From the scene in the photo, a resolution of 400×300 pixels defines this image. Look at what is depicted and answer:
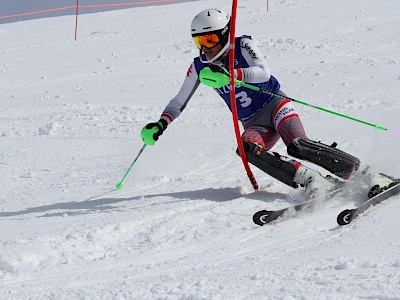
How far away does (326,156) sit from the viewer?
16.1 ft

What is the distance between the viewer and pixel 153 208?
4953 millimetres

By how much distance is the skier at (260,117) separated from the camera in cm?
488

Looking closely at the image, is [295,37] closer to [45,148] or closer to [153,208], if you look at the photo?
[45,148]

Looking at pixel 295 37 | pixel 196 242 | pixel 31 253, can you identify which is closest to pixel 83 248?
pixel 31 253

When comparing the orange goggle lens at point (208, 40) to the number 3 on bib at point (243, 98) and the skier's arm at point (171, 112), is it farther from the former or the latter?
the number 3 on bib at point (243, 98)

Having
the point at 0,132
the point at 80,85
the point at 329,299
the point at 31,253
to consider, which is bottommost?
the point at 329,299

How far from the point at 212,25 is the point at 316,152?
132 centimetres

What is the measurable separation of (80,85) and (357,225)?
8.60m

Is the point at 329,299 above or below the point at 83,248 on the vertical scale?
below

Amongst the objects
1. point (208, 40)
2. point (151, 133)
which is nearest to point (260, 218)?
point (151, 133)

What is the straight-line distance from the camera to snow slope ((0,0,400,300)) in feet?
10.9

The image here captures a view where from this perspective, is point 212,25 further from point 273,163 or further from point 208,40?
point 273,163

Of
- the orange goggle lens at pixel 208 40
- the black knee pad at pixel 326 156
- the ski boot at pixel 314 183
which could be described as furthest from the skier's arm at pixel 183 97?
the ski boot at pixel 314 183

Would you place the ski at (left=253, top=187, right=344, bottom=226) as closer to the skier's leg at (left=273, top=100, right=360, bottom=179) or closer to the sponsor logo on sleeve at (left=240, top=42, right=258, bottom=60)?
the skier's leg at (left=273, top=100, right=360, bottom=179)
